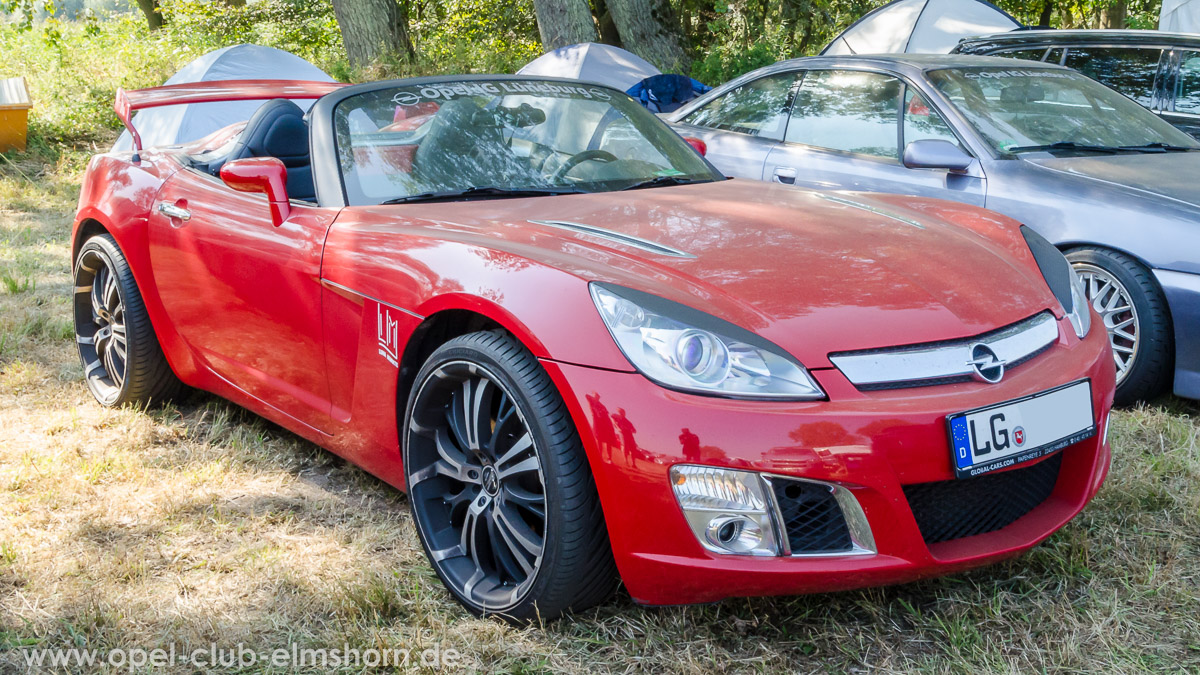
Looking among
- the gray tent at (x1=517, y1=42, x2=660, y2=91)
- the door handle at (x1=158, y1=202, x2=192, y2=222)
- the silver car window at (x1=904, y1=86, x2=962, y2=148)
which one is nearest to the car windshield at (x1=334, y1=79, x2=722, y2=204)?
the door handle at (x1=158, y1=202, x2=192, y2=222)

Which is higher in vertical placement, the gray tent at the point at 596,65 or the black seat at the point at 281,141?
the black seat at the point at 281,141

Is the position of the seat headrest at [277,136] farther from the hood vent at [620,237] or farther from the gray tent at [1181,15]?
the gray tent at [1181,15]

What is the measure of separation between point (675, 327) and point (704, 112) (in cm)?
393

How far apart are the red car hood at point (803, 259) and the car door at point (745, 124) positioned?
2.22 meters

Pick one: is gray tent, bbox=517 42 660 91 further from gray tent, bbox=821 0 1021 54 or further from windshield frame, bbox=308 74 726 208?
windshield frame, bbox=308 74 726 208

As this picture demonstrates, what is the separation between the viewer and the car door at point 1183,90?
5.75 metres

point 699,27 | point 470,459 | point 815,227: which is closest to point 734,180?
point 815,227

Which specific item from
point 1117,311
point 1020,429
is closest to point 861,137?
point 1117,311

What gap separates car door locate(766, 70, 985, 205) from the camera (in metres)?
4.53

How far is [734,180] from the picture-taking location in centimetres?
340

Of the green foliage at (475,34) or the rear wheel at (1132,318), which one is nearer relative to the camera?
the rear wheel at (1132,318)

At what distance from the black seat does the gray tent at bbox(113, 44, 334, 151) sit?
455 cm

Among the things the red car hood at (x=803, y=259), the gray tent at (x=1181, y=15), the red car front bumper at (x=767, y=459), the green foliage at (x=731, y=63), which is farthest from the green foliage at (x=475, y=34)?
the red car front bumper at (x=767, y=459)

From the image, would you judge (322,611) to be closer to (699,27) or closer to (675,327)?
(675,327)
